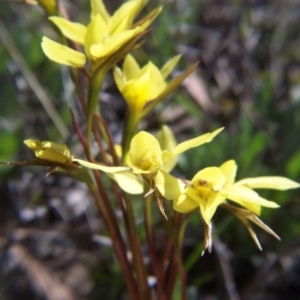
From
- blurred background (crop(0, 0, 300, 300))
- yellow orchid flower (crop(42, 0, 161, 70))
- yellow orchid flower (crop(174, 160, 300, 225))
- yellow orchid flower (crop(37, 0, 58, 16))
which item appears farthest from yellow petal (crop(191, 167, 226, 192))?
blurred background (crop(0, 0, 300, 300))

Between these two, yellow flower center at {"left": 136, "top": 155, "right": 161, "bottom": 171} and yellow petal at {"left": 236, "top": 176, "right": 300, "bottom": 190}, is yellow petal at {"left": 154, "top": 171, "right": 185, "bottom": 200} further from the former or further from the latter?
yellow petal at {"left": 236, "top": 176, "right": 300, "bottom": 190}

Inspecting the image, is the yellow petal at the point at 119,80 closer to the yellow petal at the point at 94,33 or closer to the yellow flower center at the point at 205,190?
the yellow petal at the point at 94,33

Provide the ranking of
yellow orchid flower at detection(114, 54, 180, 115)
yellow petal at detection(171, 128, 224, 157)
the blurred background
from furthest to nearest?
1. the blurred background
2. yellow orchid flower at detection(114, 54, 180, 115)
3. yellow petal at detection(171, 128, 224, 157)

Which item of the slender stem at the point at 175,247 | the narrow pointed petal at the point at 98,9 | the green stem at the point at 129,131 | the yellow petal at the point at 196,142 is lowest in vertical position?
the slender stem at the point at 175,247

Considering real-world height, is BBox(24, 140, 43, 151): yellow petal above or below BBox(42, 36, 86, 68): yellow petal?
below

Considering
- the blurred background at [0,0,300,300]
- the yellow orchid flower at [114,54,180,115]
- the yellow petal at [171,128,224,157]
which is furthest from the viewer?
the blurred background at [0,0,300,300]

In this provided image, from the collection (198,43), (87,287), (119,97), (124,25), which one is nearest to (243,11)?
(198,43)

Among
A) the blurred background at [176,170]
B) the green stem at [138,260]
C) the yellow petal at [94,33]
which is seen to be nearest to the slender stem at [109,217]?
the green stem at [138,260]
